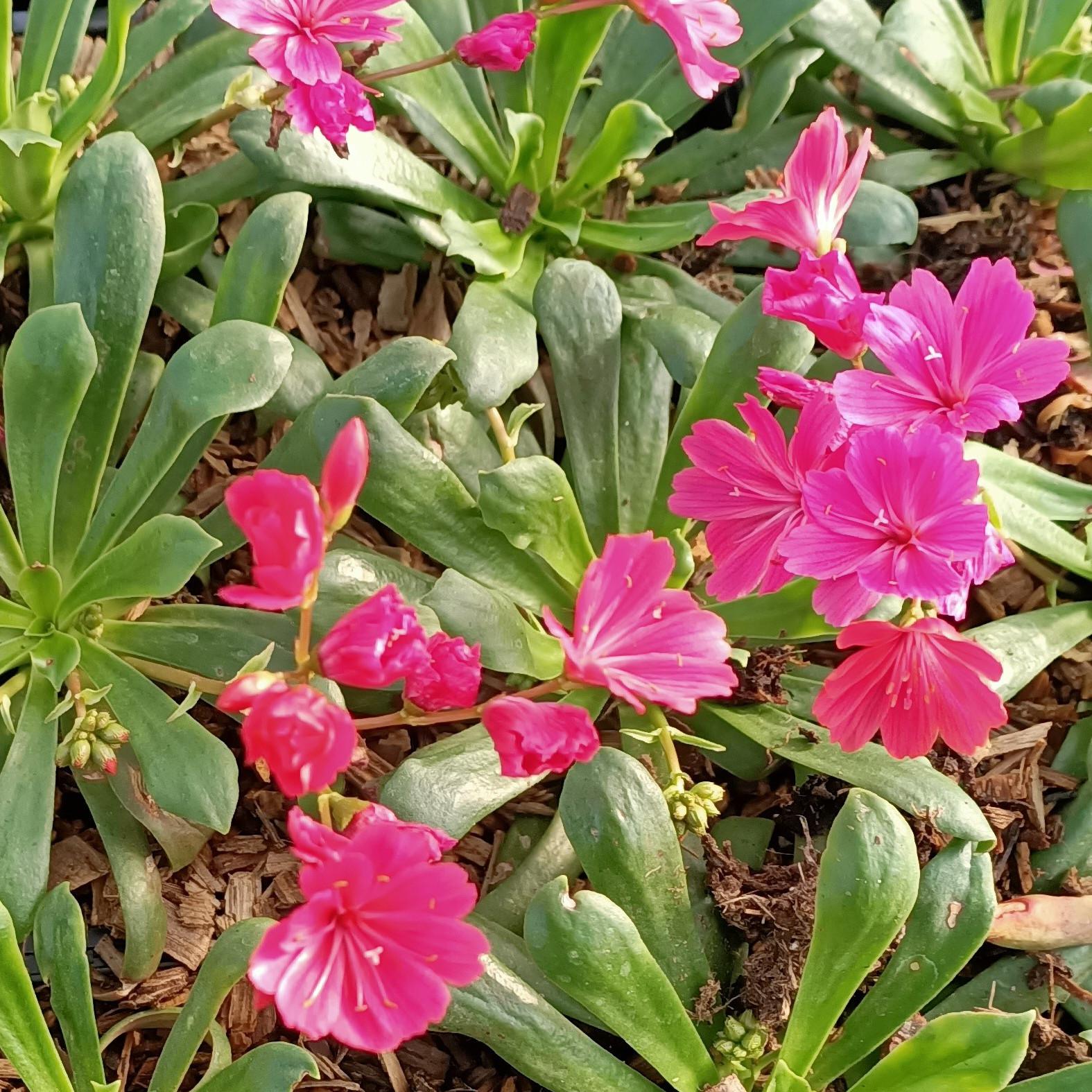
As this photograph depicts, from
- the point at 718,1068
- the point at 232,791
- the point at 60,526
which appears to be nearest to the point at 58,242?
the point at 60,526

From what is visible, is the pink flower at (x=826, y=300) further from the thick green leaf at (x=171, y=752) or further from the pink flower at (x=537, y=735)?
the thick green leaf at (x=171, y=752)

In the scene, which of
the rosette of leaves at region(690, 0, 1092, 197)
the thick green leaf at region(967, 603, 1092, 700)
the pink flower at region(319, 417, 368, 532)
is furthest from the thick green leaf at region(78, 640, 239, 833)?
the rosette of leaves at region(690, 0, 1092, 197)

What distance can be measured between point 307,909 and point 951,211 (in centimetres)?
161

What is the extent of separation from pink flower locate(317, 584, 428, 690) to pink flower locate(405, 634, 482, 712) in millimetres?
51

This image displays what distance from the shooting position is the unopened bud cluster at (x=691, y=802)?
51.6 inches

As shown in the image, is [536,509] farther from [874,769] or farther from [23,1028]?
[23,1028]

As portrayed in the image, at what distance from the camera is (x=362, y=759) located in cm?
146

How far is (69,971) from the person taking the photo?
1.23 m

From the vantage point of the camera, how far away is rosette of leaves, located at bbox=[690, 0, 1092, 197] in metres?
1.74

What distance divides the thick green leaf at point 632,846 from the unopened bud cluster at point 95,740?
1.67 ft

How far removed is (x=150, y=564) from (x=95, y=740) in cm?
21

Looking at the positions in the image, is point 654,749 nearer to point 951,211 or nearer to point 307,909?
point 307,909

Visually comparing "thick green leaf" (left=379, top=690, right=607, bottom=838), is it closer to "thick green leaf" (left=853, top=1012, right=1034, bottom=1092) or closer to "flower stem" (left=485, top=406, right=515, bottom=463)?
"flower stem" (left=485, top=406, right=515, bottom=463)

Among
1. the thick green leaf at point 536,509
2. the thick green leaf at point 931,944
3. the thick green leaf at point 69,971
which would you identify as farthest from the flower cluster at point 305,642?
the thick green leaf at point 931,944
